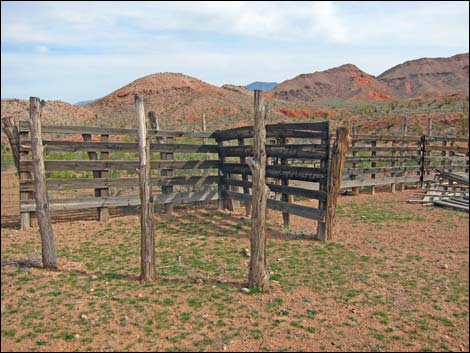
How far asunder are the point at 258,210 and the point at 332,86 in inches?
4222

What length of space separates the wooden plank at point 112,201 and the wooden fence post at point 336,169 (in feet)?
11.7

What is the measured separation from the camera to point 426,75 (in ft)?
360

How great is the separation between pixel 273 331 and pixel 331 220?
3520 mm

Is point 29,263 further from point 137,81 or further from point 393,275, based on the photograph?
point 137,81

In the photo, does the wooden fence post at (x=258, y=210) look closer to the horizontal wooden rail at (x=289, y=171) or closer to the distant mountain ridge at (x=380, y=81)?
the horizontal wooden rail at (x=289, y=171)

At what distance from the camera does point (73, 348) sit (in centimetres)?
370

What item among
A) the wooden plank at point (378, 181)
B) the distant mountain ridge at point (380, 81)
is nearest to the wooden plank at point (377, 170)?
the wooden plank at point (378, 181)

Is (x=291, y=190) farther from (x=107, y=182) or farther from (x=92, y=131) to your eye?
(x=92, y=131)

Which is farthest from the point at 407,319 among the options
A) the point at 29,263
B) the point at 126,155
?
the point at 126,155

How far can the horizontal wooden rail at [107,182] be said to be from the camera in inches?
319

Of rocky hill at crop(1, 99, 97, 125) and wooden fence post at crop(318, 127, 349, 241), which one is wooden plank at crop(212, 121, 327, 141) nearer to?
wooden fence post at crop(318, 127, 349, 241)

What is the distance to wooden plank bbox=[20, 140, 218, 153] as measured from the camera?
8.12m

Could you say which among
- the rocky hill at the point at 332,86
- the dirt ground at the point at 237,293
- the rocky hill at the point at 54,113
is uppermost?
the rocky hill at the point at 332,86

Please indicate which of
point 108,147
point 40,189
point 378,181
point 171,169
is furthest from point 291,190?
point 378,181
